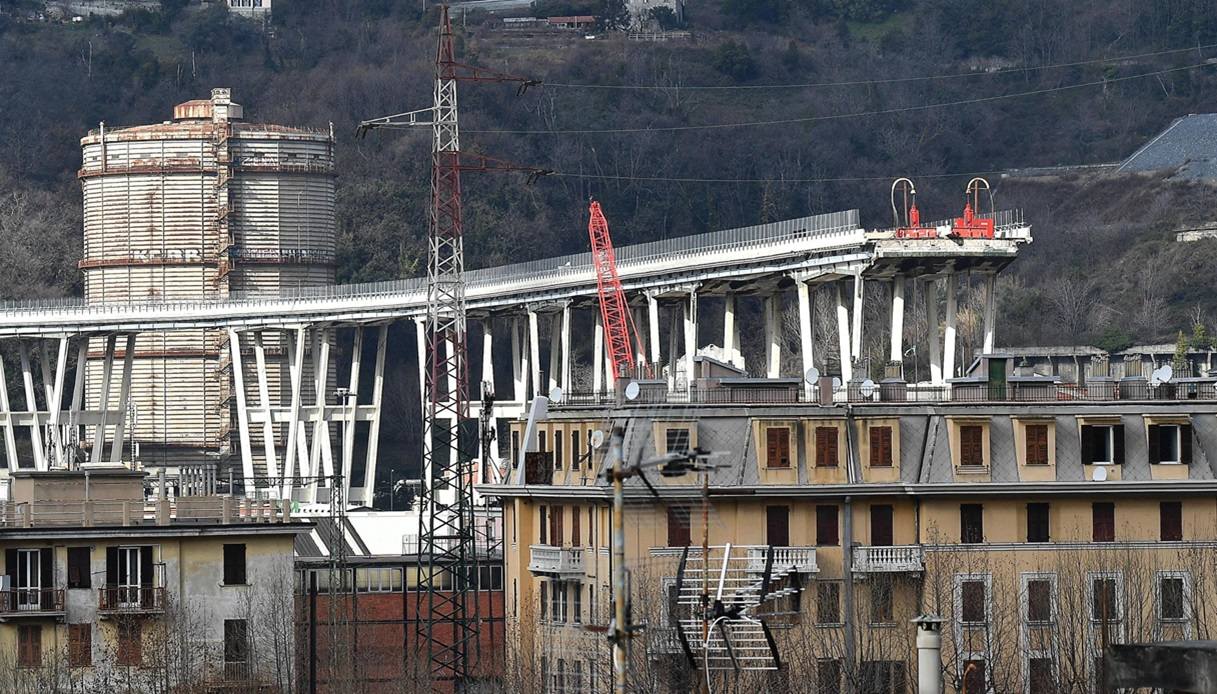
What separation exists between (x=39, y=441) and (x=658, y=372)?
5244cm

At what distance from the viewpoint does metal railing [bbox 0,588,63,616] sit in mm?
71812

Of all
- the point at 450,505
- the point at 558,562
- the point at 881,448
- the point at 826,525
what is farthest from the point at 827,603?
the point at 450,505

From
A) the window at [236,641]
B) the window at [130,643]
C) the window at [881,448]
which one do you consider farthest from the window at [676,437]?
the window at [130,643]

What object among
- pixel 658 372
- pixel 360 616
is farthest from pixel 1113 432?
pixel 658 372

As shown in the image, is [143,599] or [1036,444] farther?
[143,599]

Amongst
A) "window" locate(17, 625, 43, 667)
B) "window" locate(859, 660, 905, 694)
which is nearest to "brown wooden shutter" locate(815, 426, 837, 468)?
"window" locate(859, 660, 905, 694)

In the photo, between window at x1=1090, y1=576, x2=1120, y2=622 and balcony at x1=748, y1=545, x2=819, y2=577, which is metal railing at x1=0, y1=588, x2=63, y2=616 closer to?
balcony at x1=748, y1=545, x2=819, y2=577

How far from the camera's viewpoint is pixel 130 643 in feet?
235

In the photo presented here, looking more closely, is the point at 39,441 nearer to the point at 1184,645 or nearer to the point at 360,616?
the point at 360,616

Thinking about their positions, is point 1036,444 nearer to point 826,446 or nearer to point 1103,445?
point 1103,445

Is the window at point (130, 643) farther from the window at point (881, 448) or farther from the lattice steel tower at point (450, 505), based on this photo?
the window at point (881, 448)

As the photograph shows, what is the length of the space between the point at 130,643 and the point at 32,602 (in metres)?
2.39

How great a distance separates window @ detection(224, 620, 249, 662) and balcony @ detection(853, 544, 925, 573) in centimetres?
1368

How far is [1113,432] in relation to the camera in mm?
71188
